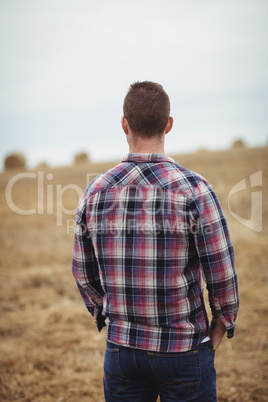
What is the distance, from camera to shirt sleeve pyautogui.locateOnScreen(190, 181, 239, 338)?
158cm

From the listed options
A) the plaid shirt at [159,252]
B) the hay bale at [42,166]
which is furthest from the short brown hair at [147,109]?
the hay bale at [42,166]

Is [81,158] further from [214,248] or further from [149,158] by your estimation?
[214,248]

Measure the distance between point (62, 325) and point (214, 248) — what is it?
3.90 metres

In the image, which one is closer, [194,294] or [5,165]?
[194,294]

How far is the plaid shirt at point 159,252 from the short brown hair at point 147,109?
0.14 metres

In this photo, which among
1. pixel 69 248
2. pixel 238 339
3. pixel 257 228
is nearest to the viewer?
pixel 238 339

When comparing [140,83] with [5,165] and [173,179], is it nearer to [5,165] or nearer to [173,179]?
[173,179]

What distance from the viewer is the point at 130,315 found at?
1.65 metres

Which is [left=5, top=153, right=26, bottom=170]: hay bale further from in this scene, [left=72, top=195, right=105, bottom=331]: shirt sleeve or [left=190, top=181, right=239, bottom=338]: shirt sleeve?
[left=190, top=181, right=239, bottom=338]: shirt sleeve

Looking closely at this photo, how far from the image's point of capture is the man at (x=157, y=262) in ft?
5.22

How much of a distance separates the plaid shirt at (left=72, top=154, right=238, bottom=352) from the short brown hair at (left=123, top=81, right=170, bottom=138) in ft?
0.46

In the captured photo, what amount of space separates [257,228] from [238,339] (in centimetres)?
546

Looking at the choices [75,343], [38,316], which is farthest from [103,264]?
[38,316]

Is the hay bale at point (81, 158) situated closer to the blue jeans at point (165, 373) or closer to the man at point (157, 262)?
the man at point (157, 262)
